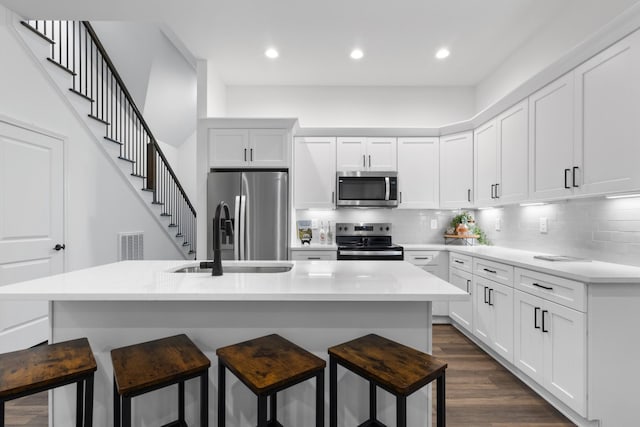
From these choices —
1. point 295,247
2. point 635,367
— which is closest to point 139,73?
point 295,247

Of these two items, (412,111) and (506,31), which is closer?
(506,31)

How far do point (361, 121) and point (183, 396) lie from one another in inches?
150

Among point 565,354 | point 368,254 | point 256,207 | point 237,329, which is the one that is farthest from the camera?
point 368,254

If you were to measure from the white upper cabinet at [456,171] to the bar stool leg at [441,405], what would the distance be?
9.87ft

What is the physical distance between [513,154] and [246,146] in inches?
111

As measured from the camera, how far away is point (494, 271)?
279 centimetres

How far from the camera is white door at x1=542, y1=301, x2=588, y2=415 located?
1833 millimetres

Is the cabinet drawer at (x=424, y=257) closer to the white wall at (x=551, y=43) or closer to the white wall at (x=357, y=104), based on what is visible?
the white wall at (x=357, y=104)

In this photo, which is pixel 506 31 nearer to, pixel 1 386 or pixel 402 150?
pixel 402 150

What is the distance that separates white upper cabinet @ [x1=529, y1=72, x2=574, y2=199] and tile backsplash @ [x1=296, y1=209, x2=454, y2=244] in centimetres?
164

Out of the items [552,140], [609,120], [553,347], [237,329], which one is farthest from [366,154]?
[237,329]

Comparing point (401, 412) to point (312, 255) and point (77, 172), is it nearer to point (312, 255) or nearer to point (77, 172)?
point (312, 255)

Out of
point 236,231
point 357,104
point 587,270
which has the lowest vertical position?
point 587,270

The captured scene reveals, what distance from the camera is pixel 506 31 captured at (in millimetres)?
→ 3059
